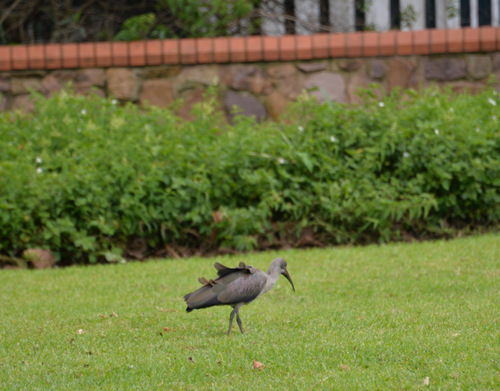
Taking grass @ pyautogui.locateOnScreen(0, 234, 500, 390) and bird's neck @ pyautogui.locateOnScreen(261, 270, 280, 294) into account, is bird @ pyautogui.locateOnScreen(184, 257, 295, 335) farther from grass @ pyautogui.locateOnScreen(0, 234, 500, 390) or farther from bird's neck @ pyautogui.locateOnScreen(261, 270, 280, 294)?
grass @ pyautogui.locateOnScreen(0, 234, 500, 390)

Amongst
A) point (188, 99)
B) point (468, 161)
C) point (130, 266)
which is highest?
point (188, 99)

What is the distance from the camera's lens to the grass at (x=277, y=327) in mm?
2969

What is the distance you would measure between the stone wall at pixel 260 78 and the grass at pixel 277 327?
285 cm

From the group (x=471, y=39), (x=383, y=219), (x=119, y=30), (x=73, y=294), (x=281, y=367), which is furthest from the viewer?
(x=119, y=30)

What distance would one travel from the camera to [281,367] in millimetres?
3072

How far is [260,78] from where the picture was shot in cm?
807

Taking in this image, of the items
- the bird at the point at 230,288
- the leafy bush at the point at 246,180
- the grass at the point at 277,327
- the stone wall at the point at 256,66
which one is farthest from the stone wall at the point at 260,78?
the bird at the point at 230,288

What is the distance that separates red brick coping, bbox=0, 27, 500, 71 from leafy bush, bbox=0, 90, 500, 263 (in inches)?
51.2

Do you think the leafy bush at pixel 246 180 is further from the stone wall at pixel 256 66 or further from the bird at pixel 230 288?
the bird at pixel 230 288

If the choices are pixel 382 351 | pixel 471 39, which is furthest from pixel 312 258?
pixel 471 39

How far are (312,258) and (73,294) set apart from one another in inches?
79.3

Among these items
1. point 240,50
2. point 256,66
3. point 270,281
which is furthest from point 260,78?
point 270,281

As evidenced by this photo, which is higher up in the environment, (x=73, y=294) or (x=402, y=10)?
(x=402, y=10)

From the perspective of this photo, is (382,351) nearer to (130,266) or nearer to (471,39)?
(130,266)
